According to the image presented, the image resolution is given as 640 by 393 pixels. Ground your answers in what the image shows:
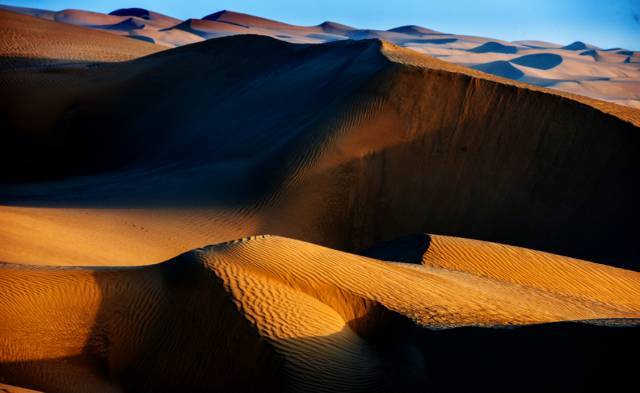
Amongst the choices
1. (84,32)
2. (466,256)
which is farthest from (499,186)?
(84,32)

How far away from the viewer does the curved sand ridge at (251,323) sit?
3664 mm

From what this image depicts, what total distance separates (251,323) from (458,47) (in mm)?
84819

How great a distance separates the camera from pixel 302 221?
9.37 m

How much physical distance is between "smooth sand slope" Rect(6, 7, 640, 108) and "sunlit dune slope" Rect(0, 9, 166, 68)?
30.6 meters

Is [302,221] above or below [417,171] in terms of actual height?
below

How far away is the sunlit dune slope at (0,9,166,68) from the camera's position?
17.6 m

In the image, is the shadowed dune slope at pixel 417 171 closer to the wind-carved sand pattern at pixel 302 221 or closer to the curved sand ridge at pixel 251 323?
the wind-carved sand pattern at pixel 302 221

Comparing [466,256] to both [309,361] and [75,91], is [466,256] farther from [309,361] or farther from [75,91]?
[75,91]

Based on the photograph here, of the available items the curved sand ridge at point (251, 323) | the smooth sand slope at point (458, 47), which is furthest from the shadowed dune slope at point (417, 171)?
the smooth sand slope at point (458, 47)

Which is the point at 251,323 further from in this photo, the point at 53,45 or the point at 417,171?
the point at 53,45

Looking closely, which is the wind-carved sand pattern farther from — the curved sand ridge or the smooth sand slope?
the smooth sand slope

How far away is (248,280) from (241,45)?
13370 millimetres

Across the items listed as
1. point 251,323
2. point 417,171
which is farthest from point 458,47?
point 251,323

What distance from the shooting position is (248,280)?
4152 millimetres
